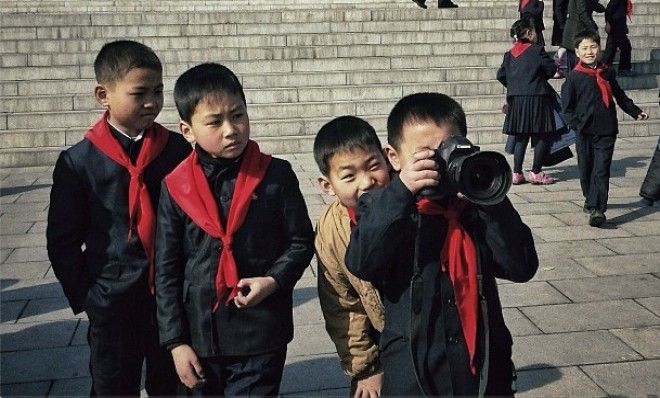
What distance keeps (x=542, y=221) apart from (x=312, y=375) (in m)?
3.50

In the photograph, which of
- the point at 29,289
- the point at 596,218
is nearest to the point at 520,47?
the point at 596,218

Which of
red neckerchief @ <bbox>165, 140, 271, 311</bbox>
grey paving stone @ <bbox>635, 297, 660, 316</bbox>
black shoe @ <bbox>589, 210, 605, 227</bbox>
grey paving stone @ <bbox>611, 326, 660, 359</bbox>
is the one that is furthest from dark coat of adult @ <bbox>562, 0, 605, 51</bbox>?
red neckerchief @ <bbox>165, 140, 271, 311</bbox>

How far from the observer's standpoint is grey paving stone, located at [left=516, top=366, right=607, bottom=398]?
3.51m

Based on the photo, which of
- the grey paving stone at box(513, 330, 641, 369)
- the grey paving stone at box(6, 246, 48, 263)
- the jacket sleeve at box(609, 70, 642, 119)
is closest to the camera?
the grey paving stone at box(513, 330, 641, 369)

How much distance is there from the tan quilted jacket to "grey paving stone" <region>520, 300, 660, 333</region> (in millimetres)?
2093

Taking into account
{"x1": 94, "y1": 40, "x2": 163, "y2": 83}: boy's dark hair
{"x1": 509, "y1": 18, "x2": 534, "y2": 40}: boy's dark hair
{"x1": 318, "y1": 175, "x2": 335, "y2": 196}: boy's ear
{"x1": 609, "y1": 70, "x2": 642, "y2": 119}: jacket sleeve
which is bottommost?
{"x1": 318, "y1": 175, "x2": 335, "y2": 196}: boy's ear

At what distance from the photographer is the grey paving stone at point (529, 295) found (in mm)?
4722

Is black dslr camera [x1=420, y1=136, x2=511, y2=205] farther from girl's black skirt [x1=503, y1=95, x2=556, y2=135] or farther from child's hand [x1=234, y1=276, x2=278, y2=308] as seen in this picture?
girl's black skirt [x1=503, y1=95, x2=556, y2=135]

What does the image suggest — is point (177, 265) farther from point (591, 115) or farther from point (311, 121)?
point (311, 121)

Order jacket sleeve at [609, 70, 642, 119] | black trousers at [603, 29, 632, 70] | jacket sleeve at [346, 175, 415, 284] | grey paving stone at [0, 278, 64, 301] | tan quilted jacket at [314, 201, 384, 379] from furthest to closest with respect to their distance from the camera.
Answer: black trousers at [603, 29, 632, 70], jacket sleeve at [609, 70, 642, 119], grey paving stone at [0, 278, 64, 301], tan quilted jacket at [314, 201, 384, 379], jacket sleeve at [346, 175, 415, 284]

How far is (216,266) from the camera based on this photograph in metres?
2.38

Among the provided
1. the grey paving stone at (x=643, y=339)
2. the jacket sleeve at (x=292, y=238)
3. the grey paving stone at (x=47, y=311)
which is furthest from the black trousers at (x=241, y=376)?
the grey paving stone at (x=47, y=311)

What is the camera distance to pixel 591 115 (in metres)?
6.50

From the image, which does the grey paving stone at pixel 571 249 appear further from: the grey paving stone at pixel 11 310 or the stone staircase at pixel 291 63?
the stone staircase at pixel 291 63
